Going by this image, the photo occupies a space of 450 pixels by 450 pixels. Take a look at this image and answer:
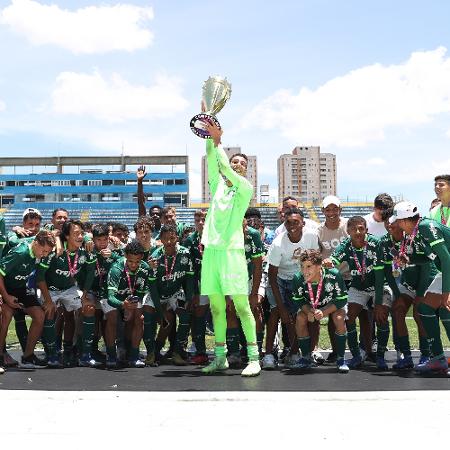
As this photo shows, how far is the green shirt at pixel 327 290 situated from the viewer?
5.47 meters

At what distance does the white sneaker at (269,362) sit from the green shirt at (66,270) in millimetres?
2219

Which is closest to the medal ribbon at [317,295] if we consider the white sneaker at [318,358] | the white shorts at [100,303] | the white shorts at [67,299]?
the white sneaker at [318,358]

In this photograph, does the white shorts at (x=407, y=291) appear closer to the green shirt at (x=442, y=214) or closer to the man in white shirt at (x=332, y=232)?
the man in white shirt at (x=332, y=232)

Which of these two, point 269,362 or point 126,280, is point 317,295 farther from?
point 126,280

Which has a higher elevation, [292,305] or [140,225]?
[140,225]

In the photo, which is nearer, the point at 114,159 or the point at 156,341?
the point at 156,341

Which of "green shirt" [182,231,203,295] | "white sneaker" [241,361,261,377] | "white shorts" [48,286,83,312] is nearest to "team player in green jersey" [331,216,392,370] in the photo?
"white sneaker" [241,361,261,377]

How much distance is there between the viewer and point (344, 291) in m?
5.50

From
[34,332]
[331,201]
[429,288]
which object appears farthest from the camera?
[331,201]

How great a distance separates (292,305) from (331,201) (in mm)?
1310

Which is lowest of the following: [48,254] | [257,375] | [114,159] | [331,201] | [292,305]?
[257,375]
